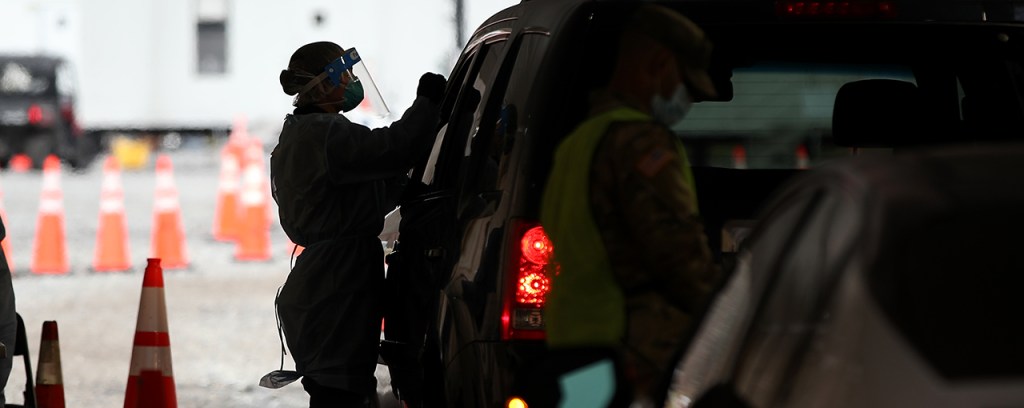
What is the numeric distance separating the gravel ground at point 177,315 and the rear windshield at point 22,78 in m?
13.4

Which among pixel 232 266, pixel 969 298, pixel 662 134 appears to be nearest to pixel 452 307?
pixel 662 134

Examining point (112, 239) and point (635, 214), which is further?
point (112, 239)

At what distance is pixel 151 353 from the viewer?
7.41 m

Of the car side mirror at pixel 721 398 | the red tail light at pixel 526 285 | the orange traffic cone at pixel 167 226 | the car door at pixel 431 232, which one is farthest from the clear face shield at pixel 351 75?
the orange traffic cone at pixel 167 226

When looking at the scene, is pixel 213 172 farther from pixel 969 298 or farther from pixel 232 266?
pixel 969 298

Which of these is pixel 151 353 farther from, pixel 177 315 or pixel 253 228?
pixel 253 228

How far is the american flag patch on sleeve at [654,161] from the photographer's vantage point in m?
3.89

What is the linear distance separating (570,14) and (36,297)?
32.6 feet

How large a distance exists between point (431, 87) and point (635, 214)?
244 cm

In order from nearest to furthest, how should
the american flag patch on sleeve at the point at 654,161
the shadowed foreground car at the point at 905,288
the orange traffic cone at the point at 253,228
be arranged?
the shadowed foreground car at the point at 905,288
the american flag patch on sleeve at the point at 654,161
the orange traffic cone at the point at 253,228

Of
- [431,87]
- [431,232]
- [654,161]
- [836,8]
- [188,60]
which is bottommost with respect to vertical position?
[188,60]

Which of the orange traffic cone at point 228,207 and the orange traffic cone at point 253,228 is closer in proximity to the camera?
the orange traffic cone at point 253,228

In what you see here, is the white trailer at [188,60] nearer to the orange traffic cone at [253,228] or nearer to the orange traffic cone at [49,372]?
the orange traffic cone at [253,228]

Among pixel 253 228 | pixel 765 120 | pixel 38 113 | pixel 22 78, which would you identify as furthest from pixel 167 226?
pixel 22 78
